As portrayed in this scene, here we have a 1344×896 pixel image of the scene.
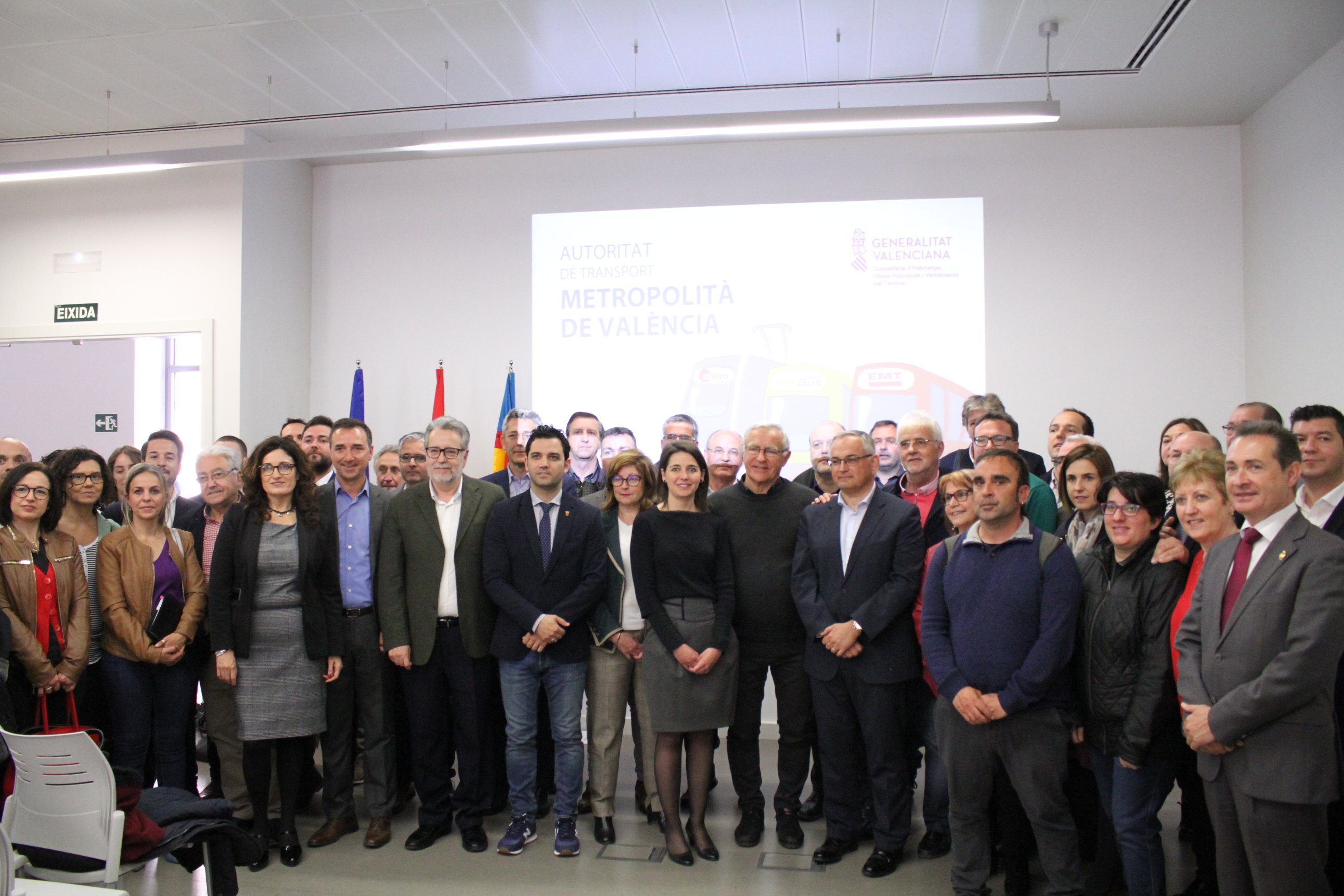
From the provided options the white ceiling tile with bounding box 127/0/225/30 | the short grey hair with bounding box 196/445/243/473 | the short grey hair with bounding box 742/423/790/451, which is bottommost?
the short grey hair with bounding box 196/445/243/473

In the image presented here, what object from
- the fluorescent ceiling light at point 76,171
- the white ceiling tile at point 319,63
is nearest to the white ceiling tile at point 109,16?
the white ceiling tile at point 319,63

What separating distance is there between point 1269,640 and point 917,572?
1226mm

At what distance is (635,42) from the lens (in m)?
5.27

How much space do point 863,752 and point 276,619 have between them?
238 cm

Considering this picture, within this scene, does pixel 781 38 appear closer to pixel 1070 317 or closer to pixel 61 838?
pixel 1070 317

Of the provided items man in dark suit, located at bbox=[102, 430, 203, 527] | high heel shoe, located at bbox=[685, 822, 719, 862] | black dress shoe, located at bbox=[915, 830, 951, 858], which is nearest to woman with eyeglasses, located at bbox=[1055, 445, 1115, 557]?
black dress shoe, located at bbox=[915, 830, 951, 858]

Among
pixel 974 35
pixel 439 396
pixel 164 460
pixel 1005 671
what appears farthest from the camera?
pixel 439 396

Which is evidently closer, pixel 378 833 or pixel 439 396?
pixel 378 833

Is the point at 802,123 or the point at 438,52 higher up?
the point at 438,52

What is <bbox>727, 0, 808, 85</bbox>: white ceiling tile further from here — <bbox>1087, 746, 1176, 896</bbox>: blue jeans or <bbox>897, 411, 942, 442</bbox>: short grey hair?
<bbox>1087, 746, 1176, 896</bbox>: blue jeans

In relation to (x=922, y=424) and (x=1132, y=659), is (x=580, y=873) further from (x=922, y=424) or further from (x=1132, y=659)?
(x=922, y=424)

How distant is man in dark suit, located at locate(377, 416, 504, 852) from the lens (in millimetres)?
3771

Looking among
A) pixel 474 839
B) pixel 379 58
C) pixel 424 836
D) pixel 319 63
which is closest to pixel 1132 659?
pixel 474 839

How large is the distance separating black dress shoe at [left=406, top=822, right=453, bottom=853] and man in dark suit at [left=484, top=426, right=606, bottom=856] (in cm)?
32
